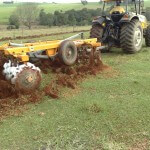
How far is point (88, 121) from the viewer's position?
550cm

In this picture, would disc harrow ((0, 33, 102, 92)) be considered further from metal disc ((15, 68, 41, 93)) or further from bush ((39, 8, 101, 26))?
bush ((39, 8, 101, 26))

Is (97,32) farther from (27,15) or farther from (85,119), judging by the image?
(27,15)

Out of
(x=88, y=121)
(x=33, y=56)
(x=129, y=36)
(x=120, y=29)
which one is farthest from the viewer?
(x=120, y=29)

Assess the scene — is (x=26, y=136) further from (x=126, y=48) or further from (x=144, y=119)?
(x=126, y=48)

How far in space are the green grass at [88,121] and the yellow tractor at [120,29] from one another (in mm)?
3527

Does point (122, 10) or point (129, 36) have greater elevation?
point (122, 10)

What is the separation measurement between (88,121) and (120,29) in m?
6.57

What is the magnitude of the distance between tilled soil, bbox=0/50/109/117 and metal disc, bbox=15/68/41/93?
111mm

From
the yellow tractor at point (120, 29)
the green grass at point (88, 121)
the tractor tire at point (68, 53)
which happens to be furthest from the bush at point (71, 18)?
the green grass at point (88, 121)

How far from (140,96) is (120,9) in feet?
19.5

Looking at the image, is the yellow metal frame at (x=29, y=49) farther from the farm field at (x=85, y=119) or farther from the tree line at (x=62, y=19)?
→ the tree line at (x=62, y=19)

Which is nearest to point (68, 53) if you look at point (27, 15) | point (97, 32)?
point (97, 32)

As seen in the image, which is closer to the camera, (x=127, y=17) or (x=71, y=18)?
(x=127, y=17)

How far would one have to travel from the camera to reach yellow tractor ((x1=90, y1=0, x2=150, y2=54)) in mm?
11094
